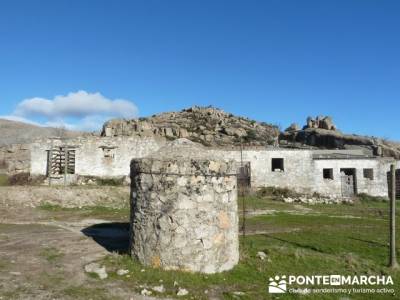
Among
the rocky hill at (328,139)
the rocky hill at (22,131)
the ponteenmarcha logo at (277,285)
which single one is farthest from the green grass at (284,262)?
the rocky hill at (22,131)

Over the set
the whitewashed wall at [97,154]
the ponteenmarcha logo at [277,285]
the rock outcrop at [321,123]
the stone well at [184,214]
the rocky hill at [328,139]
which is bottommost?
the ponteenmarcha logo at [277,285]

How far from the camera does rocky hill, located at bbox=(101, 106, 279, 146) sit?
1857 inches

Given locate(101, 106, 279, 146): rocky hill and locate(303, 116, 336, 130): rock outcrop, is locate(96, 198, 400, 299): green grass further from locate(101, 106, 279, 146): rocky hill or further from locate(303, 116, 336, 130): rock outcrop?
locate(303, 116, 336, 130): rock outcrop

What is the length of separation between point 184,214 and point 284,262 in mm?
2885

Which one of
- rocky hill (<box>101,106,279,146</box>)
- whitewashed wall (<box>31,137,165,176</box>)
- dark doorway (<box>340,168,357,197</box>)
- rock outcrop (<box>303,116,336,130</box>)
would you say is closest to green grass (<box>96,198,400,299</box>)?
whitewashed wall (<box>31,137,165,176</box>)

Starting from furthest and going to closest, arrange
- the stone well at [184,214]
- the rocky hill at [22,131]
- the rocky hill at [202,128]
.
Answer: the rocky hill at [22,131] < the rocky hill at [202,128] < the stone well at [184,214]

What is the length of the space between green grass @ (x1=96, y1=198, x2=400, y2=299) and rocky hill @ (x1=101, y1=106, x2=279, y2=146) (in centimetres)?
2822

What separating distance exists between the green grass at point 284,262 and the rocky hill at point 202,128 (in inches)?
1111

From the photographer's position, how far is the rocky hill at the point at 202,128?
47156mm

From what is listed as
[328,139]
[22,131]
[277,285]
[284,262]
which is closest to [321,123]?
[328,139]

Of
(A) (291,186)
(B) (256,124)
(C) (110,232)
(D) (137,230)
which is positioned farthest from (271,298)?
(B) (256,124)

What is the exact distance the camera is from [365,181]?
108ft

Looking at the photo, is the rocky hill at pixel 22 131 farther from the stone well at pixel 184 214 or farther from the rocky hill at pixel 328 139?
the stone well at pixel 184 214

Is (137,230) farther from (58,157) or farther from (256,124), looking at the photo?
(256,124)
